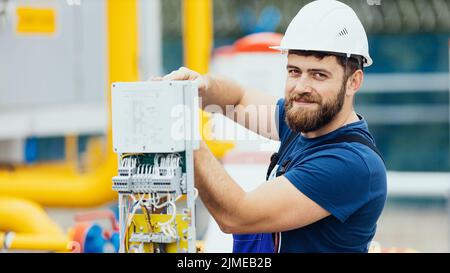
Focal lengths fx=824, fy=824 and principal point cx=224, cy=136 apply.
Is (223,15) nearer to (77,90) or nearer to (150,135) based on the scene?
(77,90)

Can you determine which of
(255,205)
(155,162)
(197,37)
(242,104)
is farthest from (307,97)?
(197,37)

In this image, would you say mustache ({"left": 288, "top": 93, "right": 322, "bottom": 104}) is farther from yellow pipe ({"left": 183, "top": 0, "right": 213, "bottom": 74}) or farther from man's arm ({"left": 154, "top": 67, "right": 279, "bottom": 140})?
yellow pipe ({"left": 183, "top": 0, "right": 213, "bottom": 74})

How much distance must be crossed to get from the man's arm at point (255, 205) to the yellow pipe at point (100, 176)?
314 centimetres

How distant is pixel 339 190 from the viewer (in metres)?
3.06

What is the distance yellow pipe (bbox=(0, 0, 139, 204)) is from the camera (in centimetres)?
598

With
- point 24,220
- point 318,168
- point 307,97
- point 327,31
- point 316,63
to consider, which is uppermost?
point 327,31

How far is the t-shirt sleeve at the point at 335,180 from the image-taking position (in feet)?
10.00

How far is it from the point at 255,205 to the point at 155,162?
1.45 feet

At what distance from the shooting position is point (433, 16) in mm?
11820

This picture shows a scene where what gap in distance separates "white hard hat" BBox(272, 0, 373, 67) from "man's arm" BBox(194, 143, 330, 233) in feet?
1.71

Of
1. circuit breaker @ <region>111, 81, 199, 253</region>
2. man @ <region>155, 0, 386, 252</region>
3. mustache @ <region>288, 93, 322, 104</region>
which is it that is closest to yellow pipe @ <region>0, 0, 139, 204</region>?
man @ <region>155, 0, 386, 252</region>

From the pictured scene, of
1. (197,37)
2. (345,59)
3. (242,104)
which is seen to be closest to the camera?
(345,59)

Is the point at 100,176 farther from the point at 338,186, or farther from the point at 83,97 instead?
the point at 338,186
